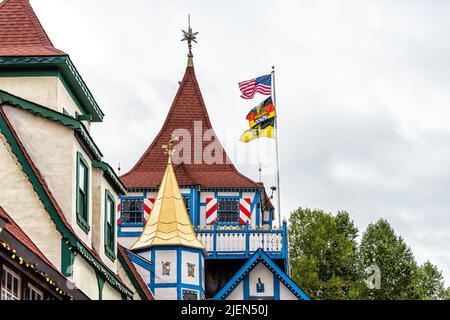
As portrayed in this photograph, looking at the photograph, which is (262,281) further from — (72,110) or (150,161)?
(72,110)

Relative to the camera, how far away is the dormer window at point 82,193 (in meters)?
28.0

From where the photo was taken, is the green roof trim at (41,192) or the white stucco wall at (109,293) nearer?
the green roof trim at (41,192)

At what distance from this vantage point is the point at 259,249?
4984 cm

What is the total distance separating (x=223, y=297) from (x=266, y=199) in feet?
40.9

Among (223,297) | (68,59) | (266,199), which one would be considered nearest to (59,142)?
(68,59)

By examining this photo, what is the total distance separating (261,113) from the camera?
5956 cm

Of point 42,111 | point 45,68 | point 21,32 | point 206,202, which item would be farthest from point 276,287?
point 42,111

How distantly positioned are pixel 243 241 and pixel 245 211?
12.1 feet

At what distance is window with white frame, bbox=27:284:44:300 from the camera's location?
68.4 feet

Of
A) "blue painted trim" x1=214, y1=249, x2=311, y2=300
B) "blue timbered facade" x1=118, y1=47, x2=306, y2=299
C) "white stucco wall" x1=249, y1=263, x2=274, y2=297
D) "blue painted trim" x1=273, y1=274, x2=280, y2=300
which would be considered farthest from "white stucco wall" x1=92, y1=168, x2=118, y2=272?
"white stucco wall" x1=249, y1=263, x2=274, y2=297

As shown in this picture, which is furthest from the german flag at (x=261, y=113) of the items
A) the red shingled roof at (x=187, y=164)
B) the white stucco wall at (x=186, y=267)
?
the white stucco wall at (x=186, y=267)

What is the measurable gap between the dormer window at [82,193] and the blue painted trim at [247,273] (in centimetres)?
2147

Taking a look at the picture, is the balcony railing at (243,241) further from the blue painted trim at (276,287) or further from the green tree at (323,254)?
the green tree at (323,254)

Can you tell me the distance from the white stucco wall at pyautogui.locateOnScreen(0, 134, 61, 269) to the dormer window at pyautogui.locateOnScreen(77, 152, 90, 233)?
66.0 inches
